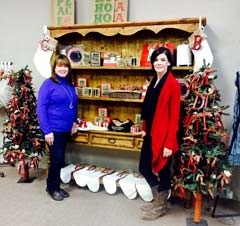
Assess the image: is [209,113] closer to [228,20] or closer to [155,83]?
[155,83]

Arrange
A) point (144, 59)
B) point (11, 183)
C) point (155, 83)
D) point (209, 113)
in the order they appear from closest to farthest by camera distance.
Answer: point (209, 113) < point (155, 83) < point (144, 59) < point (11, 183)

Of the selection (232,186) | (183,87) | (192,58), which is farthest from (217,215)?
(192,58)

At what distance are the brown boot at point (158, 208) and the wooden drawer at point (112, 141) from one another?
24.3 inches

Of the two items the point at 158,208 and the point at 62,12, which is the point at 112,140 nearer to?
the point at 158,208

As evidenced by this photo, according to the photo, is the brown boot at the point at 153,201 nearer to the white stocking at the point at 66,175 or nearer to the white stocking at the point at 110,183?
the white stocking at the point at 110,183

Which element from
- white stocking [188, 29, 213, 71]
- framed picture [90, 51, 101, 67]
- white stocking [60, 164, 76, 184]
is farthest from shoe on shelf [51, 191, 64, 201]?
white stocking [188, 29, 213, 71]

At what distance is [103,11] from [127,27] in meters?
0.47

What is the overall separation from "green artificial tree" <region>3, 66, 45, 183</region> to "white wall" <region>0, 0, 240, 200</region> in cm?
56

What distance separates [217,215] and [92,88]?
74.1 inches

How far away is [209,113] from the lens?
8.30ft

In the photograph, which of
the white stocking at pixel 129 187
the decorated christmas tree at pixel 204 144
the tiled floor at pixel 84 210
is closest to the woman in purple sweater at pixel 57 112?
the tiled floor at pixel 84 210

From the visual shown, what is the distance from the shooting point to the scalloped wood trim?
292 cm

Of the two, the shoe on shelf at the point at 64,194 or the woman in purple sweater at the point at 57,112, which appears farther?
the shoe on shelf at the point at 64,194

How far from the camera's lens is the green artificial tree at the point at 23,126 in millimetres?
3377
